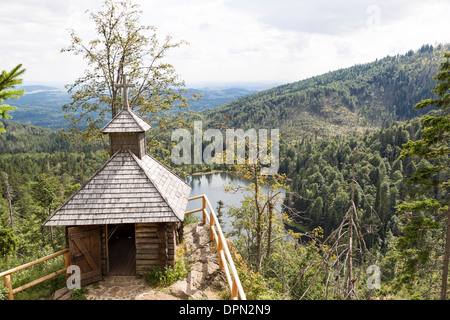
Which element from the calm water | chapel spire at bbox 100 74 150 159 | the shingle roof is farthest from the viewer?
the calm water

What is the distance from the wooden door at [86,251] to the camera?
29.0 feet

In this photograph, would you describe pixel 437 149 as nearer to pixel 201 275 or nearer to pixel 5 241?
pixel 201 275

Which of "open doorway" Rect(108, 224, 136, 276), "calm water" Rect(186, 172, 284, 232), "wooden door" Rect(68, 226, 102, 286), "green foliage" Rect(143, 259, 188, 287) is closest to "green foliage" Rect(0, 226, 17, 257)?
"wooden door" Rect(68, 226, 102, 286)

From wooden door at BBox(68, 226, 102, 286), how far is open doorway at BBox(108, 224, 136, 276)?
0.67 m

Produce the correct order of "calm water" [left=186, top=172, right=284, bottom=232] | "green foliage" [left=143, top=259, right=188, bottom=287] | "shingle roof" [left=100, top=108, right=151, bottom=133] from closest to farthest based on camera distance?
"green foliage" [left=143, top=259, right=188, bottom=287] < "shingle roof" [left=100, top=108, right=151, bottom=133] < "calm water" [left=186, top=172, right=284, bottom=232]

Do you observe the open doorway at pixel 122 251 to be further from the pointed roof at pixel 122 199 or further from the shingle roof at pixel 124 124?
the shingle roof at pixel 124 124

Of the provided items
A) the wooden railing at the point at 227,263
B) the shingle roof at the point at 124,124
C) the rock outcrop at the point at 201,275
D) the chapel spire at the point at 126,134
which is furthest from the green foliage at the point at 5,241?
the wooden railing at the point at 227,263

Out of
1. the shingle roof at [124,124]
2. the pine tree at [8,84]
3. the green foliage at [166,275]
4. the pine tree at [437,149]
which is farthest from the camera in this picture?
the pine tree at [437,149]

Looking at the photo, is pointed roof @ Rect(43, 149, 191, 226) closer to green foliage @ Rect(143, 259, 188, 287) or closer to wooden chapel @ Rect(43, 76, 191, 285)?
wooden chapel @ Rect(43, 76, 191, 285)

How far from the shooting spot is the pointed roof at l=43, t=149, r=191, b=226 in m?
8.80

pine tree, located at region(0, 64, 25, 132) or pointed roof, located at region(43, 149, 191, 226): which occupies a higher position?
pine tree, located at region(0, 64, 25, 132)
